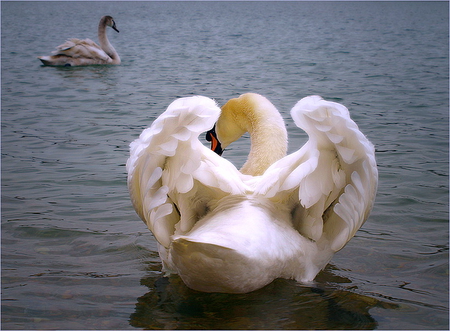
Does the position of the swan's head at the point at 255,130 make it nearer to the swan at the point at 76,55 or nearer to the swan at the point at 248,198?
the swan at the point at 248,198

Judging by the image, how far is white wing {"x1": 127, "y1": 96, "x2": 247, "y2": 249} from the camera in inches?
108

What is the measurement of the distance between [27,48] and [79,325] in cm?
1730

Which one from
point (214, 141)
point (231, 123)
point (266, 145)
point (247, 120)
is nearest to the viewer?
point (266, 145)

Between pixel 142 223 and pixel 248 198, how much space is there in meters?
1.78

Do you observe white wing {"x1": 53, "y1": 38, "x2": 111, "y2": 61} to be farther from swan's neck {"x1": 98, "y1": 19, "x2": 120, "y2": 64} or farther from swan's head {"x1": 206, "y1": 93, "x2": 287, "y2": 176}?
swan's head {"x1": 206, "y1": 93, "x2": 287, "y2": 176}

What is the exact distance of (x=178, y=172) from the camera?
2871 mm

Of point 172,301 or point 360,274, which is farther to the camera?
point 360,274

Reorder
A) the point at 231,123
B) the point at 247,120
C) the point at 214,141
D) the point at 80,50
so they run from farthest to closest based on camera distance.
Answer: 1. the point at 80,50
2. the point at 214,141
3. the point at 231,123
4. the point at 247,120

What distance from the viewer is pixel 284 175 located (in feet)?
9.73

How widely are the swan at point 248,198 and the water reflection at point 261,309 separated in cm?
14

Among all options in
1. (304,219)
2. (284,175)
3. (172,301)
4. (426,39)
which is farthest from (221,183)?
(426,39)

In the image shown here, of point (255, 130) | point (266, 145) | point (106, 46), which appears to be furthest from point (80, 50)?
point (266, 145)

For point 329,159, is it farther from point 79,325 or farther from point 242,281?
point 79,325

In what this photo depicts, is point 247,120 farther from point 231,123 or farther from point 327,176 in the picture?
point 327,176
